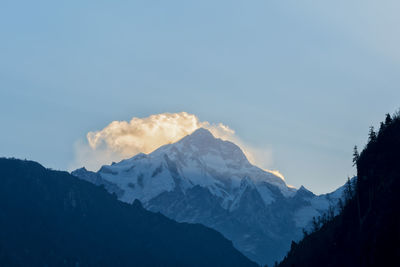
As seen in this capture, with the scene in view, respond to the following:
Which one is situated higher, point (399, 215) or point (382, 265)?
point (399, 215)

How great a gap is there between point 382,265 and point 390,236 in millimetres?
8234

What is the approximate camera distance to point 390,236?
19900 cm

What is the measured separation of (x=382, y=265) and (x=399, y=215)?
47.1ft

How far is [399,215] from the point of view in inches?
7859

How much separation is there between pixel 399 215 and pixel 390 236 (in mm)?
6194

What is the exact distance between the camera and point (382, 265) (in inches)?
7741
